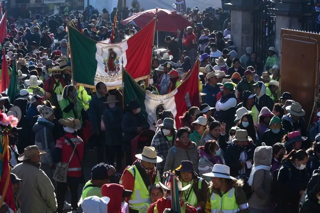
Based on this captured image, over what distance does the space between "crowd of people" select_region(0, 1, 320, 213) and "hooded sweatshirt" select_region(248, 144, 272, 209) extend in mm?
11

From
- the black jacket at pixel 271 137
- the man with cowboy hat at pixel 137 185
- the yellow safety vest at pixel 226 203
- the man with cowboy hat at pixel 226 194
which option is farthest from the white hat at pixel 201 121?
the yellow safety vest at pixel 226 203

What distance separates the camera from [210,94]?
1254 cm

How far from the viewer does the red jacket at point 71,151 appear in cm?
929

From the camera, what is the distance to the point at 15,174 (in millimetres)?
7914

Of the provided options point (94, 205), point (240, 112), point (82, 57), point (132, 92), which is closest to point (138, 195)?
point (94, 205)

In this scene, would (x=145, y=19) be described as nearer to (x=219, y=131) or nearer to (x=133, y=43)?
(x=133, y=43)

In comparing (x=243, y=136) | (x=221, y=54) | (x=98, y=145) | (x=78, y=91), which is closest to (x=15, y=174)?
(x=243, y=136)

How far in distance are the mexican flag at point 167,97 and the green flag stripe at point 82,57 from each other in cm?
177

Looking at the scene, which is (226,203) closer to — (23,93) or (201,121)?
(201,121)

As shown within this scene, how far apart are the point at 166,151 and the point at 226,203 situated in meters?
2.48

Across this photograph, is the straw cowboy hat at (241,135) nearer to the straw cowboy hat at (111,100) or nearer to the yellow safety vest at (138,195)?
the yellow safety vest at (138,195)

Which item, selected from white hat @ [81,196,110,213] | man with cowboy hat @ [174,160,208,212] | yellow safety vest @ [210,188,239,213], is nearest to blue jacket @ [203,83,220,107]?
man with cowboy hat @ [174,160,208,212]

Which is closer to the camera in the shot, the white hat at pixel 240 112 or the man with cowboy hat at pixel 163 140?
the man with cowboy hat at pixel 163 140

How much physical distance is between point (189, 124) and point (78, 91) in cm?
306
